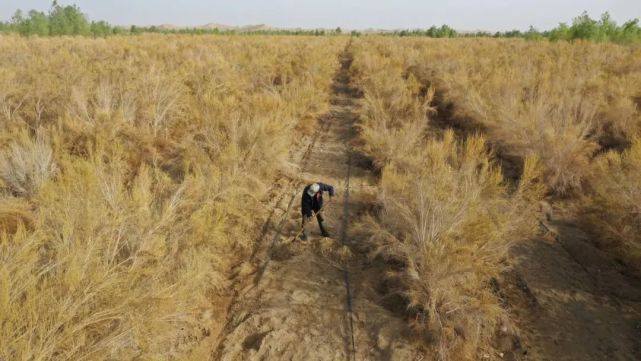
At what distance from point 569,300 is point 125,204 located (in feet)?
15.8

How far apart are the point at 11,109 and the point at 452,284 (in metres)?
8.69

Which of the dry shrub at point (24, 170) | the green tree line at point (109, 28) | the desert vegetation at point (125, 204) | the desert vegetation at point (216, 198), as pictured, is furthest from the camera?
the green tree line at point (109, 28)

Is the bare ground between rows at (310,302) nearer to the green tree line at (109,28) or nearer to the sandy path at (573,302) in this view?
the sandy path at (573,302)

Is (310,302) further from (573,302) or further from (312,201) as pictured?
(573,302)

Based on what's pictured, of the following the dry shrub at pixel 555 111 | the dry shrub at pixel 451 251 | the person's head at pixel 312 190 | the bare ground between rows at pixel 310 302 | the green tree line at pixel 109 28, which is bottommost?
the bare ground between rows at pixel 310 302

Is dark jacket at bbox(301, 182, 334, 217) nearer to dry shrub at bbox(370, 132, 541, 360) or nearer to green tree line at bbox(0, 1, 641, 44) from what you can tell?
dry shrub at bbox(370, 132, 541, 360)

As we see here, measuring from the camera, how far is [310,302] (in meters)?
3.92

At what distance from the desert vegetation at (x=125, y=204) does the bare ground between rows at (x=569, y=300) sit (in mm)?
3117

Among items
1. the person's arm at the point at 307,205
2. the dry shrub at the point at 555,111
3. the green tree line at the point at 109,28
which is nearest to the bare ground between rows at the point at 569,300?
the dry shrub at the point at 555,111

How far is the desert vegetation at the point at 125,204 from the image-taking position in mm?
2385

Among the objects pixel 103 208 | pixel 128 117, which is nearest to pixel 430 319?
pixel 103 208

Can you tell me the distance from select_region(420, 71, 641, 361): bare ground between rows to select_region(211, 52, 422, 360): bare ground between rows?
1203mm

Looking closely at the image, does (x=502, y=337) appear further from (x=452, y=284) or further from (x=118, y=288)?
(x=118, y=288)

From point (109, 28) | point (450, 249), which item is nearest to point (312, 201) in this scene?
point (450, 249)
